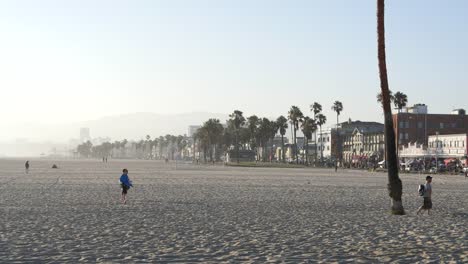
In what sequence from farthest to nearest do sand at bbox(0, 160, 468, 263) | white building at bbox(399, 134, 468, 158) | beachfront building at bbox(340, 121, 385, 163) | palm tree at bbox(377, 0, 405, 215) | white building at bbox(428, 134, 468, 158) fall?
beachfront building at bbox(340, 121, 385, 163)
white building at bbox(399, 134, 468, 158)
white building at bbox(428, 134, 468, 158)
palm tree at bbox(377, 0, 405, 215)
sand at bbox(0, 160, 468, 263)

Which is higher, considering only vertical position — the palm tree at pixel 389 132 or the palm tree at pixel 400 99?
the palm tree at pixel 400 99

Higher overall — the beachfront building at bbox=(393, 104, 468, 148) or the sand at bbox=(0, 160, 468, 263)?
the beachfront building at bbox=(393, 104, 468, 148)

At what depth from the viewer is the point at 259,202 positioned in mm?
30484

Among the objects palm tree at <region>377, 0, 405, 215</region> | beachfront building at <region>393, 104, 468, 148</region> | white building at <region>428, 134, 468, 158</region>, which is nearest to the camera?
palm tree at <region>377, 0, 405, 215</region>

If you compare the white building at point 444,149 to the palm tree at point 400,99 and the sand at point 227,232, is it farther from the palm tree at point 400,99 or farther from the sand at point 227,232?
the sand at point 227,232

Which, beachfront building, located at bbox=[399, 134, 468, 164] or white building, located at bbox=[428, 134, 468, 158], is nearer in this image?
white building, located at bbox=[428, 134, 468, 158]

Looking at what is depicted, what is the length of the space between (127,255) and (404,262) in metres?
6.07

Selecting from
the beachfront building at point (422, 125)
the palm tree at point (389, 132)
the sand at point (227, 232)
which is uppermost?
the beachfront building at point (422, 125)

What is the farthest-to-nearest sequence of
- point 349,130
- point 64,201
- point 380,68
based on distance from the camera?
1. point 349,130
2. point 64,201
3. point 380,68

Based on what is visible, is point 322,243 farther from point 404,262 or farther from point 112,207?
point 112,207

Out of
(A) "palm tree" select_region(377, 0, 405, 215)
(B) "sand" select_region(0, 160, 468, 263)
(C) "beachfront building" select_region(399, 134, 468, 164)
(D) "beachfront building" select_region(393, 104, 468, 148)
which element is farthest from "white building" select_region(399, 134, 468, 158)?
(A) "palm tree" select_region(377, 0, 405, 215)

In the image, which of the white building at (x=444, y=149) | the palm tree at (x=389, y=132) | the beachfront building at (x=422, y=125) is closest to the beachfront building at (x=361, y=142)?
the beachfront building at (x=422, y=125)

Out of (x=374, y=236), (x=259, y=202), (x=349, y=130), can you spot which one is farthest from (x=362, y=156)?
(x=374, y=236)

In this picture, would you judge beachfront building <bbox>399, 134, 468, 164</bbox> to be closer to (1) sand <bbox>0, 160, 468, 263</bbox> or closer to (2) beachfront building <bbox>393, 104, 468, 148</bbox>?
(2) beachfront building <bbox>393, 104, 468, 148</bbox>
